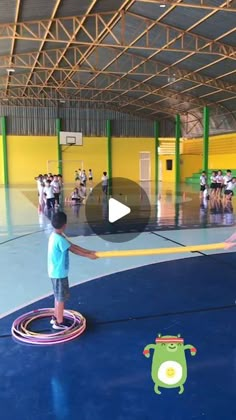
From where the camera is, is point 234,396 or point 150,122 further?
point 150,122

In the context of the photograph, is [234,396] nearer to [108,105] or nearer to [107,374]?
[107,374]

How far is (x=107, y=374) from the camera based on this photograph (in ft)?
11.6

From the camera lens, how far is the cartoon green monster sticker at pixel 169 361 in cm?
343

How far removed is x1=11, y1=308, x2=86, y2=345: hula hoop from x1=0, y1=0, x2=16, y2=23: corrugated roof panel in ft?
47.8

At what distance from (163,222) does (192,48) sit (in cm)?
1229

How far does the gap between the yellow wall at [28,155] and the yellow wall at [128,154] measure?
6647 mm

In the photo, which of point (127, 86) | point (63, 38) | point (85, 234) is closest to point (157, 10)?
point (63, 38)

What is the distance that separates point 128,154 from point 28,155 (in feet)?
35.3

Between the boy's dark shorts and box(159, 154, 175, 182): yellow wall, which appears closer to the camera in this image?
the boy's dark shorts

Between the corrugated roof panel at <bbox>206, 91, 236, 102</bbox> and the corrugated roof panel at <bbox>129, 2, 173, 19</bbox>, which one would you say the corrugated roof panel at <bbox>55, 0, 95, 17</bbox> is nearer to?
the corrugated roof panel at <bbox>129, 2, 173, 19</bbox>

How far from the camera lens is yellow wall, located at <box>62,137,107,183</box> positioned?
127 ft

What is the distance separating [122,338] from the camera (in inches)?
169

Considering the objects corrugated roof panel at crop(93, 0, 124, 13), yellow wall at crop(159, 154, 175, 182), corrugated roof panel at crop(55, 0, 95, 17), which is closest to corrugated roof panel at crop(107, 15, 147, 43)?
corrugated roof panel at crop(93, 0, 124, 13)

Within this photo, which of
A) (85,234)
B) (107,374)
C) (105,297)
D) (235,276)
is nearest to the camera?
(107,374)
